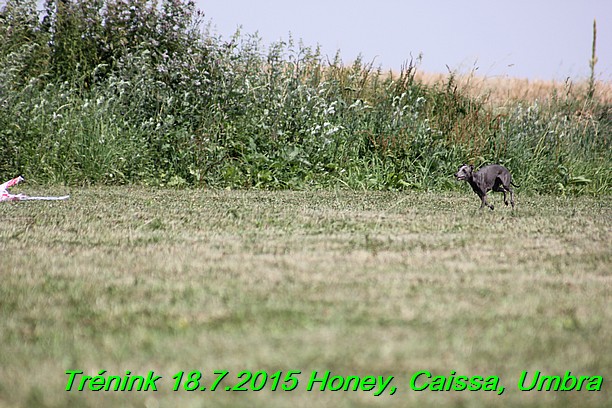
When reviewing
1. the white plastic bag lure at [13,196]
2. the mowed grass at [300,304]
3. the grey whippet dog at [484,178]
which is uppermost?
the grey whippet dog at [484,178]

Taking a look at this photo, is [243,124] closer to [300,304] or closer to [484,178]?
[484,178]

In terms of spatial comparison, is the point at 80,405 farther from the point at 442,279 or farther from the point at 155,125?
the point at 155,125

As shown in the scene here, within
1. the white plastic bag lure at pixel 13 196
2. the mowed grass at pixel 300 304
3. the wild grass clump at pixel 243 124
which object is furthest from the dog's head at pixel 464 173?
the white plastic bag lure at pixel 13 196

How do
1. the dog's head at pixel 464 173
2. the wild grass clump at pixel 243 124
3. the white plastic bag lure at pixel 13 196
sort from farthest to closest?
the wild grass clump at pixel 243 124
the white plastic bag lure at pixel 13 196
the dog's head at pixel 464 173

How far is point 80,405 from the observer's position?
1.59 meters

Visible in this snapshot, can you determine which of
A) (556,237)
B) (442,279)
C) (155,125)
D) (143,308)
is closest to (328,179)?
(155,125)

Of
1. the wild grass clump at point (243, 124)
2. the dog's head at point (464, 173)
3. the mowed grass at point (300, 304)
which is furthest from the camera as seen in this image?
the wild grass clump at point (243, 124)

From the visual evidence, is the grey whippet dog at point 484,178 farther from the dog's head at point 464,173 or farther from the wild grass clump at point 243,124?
the wild grass clump at point 243,124

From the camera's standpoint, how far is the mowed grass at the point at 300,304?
1765mm

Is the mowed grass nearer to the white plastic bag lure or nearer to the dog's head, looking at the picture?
the dog's head

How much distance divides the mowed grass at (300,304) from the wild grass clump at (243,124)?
2822 mm

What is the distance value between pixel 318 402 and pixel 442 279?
135 cm

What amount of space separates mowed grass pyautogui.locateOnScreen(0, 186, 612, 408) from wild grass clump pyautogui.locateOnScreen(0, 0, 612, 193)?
9.26 ft

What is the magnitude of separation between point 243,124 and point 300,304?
5.52 m
